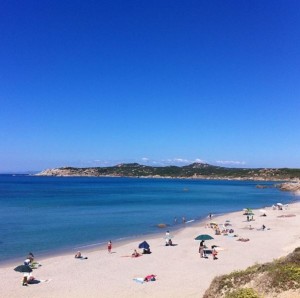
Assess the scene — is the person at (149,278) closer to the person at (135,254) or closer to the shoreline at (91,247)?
the person at (135,254)

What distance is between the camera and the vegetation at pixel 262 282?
11.0 metres

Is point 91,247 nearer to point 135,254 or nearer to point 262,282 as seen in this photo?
point 135,254

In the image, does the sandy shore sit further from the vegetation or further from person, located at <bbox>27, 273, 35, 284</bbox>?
the vegetation

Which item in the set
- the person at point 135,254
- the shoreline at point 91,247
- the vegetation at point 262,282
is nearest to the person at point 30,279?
the shoreline at point 91,247

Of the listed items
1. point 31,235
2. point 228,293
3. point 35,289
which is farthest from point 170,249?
point 228,293

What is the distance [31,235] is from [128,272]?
18972 millimetres

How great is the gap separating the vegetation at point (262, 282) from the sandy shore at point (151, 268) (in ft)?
20.1

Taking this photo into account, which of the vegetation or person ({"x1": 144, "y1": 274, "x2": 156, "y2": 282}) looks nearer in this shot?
the vegetation

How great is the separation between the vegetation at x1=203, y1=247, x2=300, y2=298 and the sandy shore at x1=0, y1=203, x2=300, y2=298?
20.1ft

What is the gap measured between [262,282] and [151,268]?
13634mm

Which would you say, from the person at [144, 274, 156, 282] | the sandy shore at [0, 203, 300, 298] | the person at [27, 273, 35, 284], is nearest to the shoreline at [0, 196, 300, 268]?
the sandy shore at [0, 203, 300, 298]

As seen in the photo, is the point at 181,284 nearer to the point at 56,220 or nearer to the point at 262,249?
the point at 262,249

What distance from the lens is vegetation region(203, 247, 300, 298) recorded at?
11.0 metres

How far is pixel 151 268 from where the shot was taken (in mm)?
24406
